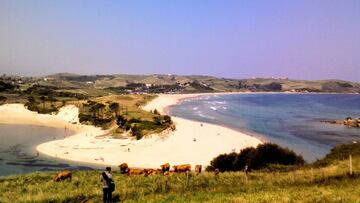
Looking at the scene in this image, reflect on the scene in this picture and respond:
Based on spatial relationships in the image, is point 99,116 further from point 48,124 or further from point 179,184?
point 179,184

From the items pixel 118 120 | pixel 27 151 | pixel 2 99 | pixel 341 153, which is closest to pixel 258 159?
pixel 341 153

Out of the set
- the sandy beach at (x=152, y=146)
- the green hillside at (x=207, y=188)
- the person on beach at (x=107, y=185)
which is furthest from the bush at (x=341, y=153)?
the sandy beach at (x=152, y=146)

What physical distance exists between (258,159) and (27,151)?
45818mm

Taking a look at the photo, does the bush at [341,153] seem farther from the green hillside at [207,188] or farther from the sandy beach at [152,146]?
the sandy beach at [152,146]

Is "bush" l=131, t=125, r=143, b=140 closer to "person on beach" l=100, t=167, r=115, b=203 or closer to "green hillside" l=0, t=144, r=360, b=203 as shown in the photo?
"green hillside" l=0, t=144, r=360, b=203

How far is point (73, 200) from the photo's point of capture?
Answer: 25.9 metres

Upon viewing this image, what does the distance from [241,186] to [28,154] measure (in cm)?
5471

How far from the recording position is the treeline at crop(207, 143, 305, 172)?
47031mm

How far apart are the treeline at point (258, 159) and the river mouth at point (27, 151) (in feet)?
72.5

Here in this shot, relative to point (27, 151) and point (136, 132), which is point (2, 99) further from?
point (27, 151)

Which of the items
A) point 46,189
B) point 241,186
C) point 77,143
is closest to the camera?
point 241,186

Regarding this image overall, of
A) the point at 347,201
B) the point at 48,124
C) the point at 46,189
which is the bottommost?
the point at 48,124

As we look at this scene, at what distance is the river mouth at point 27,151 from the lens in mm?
63500

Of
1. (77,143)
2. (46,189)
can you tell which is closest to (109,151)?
(77,143)
